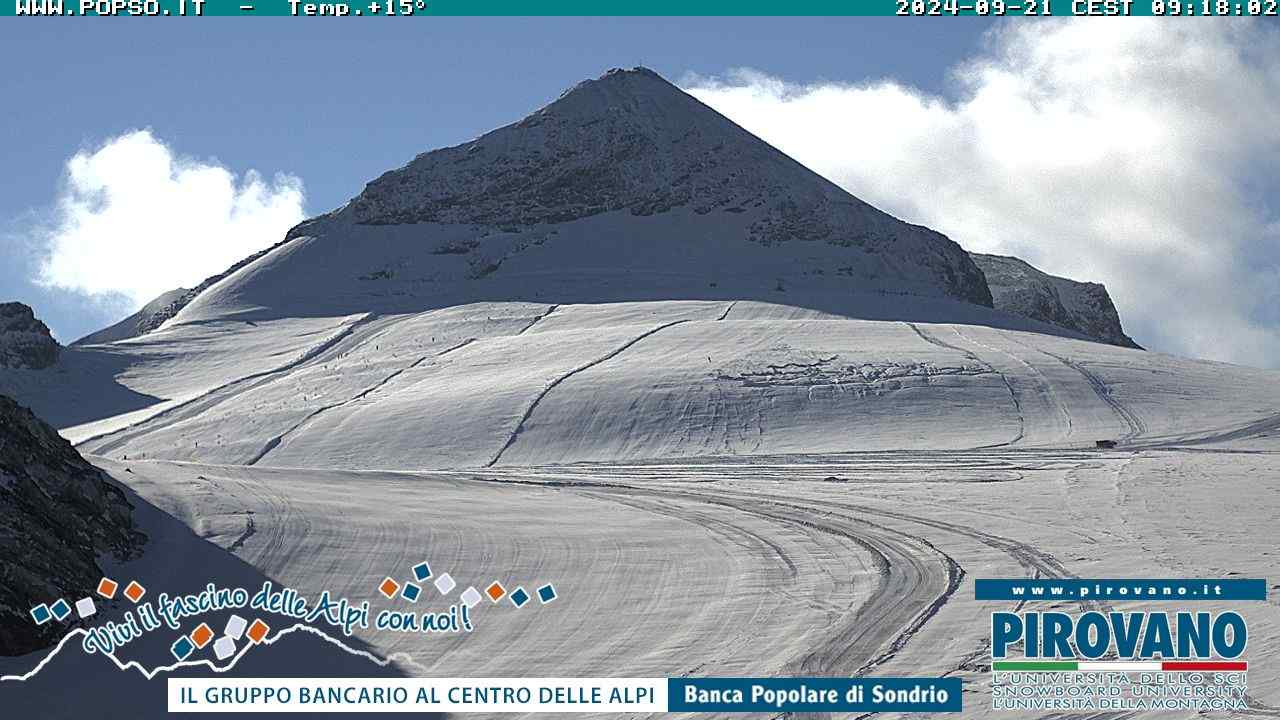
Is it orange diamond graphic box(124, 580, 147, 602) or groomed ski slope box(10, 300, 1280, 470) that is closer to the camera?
orange diamond graphic box(124, 580, 147, 602)

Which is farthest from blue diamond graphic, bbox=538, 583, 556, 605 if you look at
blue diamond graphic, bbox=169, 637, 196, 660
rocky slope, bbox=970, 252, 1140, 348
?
rocky slope, bbox=970, 252, 1140, 348

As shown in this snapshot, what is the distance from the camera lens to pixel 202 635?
1227cm

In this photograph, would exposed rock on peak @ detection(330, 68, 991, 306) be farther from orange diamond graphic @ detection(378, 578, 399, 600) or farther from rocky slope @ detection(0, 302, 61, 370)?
orange diamond graphic @ detection(378, 578, 399, 600)

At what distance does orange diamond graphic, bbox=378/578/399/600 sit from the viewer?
1436 cm

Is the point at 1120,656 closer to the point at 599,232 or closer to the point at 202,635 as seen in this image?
the point at 202,635

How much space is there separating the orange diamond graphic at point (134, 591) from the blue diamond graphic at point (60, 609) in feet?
3.30

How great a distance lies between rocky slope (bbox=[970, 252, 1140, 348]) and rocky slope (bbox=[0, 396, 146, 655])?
10022 centimetres

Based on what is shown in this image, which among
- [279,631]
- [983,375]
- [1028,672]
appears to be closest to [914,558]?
[1028,672]

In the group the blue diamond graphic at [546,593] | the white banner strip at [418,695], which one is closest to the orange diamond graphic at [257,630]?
the white banner strip at [418,695]

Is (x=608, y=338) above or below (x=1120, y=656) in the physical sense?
above

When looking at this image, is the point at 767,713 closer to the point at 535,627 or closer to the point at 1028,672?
the point at 1028,672

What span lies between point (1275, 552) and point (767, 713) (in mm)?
10009

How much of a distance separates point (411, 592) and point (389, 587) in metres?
0.32

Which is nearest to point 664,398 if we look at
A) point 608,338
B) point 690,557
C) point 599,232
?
point 608,338
